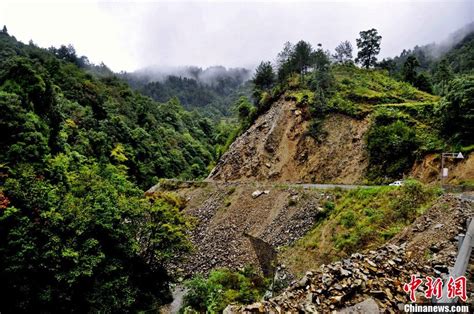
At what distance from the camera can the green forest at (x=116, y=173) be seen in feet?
47.7

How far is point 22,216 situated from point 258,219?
14.0m

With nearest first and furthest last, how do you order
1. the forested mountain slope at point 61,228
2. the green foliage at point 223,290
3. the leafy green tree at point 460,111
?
the green foliage at point 223,290 → the forested mountain slope at point 61,228 → the leafy green tree at point 460,111

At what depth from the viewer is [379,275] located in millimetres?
8078

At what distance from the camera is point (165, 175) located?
53.0 meters

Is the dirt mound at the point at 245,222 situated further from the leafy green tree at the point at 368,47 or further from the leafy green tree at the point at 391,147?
the leafy green tree at the point at 368,47

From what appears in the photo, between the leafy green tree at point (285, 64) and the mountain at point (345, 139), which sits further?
the leafy green tree at point (285, 64)

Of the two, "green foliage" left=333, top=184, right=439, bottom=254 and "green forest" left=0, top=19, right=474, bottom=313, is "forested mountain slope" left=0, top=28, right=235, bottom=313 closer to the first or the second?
"green forest" left=0, top=19, right=474, bottom=313

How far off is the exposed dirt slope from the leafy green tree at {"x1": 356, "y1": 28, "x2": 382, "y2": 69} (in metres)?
20.3

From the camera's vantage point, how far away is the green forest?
47.7ft

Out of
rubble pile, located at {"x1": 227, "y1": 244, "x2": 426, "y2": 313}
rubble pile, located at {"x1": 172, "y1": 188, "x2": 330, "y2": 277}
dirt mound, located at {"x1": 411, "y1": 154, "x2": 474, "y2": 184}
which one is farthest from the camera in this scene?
dirt mound, located at {"x1": 411, "y1": 154, "x2": 474, "y2": 184}

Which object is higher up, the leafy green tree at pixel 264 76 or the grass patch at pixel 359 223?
the leafy green tree at pixel 264 76

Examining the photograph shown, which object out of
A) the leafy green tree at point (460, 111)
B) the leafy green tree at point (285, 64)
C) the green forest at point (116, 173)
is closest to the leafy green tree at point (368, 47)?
the green forest at point (116, 173)

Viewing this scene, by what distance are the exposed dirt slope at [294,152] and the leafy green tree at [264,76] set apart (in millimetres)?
8379

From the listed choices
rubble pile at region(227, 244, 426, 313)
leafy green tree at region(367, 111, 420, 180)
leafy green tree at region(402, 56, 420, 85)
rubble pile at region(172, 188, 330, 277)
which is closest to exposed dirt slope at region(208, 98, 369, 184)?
leafy green tree at region(367, 111, 420, 180)
